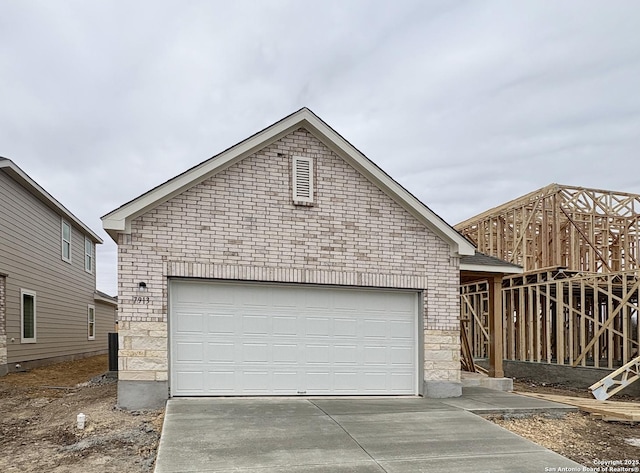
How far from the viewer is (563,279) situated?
17469mm

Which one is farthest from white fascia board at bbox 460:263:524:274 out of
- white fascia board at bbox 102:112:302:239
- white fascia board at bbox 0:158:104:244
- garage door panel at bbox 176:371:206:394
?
white fascia board at bbox 0:158:104:244

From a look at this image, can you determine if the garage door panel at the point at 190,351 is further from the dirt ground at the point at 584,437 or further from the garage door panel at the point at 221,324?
the dirt ground at the point at 584,437

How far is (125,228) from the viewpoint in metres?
9.48

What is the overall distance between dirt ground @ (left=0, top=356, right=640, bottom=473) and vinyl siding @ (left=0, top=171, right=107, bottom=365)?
18.2 feet

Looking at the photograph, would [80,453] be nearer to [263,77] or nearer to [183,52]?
[183,52]

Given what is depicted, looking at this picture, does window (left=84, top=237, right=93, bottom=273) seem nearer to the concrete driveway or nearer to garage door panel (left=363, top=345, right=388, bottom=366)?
the concrete driveway

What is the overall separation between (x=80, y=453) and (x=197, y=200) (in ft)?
15.7

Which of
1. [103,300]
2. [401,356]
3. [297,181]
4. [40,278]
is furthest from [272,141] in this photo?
[103,300]

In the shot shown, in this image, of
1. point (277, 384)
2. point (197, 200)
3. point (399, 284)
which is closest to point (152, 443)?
point (277, 384)

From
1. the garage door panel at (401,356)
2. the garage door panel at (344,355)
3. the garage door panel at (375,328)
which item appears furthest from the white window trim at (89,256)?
the garage door panel at (401,356)

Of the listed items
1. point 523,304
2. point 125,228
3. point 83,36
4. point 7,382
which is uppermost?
point 83,36

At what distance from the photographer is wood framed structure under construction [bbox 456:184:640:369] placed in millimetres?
16984

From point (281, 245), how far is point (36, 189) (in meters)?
11.9

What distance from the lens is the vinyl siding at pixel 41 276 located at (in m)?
16.2
